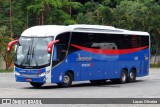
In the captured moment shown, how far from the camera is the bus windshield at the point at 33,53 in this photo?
2558 cm

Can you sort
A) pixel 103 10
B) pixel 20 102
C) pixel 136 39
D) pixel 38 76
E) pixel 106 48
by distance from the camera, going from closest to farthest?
pixel 20 102 < pixel 38 76 < pixel 106 48 < pixel 136 39 < pixel 103 10

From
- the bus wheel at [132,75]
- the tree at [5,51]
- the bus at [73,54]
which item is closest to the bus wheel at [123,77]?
the bus at [73,54]

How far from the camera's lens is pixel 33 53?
25.7 metres

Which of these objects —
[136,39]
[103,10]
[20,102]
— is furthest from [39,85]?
[103,10]

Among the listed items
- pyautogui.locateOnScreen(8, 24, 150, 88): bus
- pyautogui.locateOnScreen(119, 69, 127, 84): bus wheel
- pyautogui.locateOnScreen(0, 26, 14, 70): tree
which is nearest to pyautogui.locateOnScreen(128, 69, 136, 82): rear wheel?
pyautogui.locateOnScreen(8, 24, 150, 88): bus

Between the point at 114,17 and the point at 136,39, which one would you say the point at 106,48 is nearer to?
the point at 136,39

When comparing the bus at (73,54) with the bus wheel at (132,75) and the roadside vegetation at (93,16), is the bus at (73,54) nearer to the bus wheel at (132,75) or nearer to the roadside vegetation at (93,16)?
the bus wheel at (132,75)

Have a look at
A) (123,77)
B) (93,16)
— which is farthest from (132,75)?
(93,16)

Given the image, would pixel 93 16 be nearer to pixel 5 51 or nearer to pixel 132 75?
pixel 5 51

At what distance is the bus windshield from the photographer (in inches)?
1007

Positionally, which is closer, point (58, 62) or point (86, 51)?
point (58, 62)

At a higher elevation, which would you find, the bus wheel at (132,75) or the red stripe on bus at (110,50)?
the red stripe on bus at (110,50)

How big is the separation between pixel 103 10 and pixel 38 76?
35404 millimetres

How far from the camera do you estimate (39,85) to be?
27.4 metres
